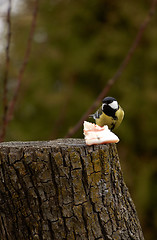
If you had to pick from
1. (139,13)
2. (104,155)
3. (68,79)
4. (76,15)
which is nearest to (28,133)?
(68,79)

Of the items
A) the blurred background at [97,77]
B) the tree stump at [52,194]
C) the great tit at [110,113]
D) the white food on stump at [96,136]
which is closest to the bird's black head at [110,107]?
the great tit at [110,113]

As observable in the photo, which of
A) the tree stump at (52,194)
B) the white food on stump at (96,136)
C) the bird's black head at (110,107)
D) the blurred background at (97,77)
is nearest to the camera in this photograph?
the tree stump at (52,194)

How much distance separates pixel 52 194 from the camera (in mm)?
1402

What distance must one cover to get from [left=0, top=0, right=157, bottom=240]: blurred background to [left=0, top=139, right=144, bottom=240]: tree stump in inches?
168

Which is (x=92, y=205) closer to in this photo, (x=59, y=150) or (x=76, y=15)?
(x=59, y=150)

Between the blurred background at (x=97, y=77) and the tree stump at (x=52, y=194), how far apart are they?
428 centimetres

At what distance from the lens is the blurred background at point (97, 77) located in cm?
582

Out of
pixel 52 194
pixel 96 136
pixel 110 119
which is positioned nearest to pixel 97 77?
pixel 110 119

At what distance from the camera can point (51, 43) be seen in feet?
19.6

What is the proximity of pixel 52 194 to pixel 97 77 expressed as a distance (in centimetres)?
487

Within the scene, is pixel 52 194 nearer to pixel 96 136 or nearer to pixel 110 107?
pixel 96 136

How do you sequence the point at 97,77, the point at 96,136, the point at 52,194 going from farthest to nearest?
the point at 97,77 < the point at 96,136 < the point at 52,194

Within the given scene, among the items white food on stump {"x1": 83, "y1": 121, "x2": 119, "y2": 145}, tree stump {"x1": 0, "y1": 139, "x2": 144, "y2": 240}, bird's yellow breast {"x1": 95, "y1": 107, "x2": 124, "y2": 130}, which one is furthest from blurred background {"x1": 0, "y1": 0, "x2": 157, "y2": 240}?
tree stump {"x1": 0, "y1": 139, "x2": 144, "y2": 240}

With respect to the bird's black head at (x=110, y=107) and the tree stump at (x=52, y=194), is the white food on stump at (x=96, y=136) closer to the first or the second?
the tree stump at (x=52, y=194)
